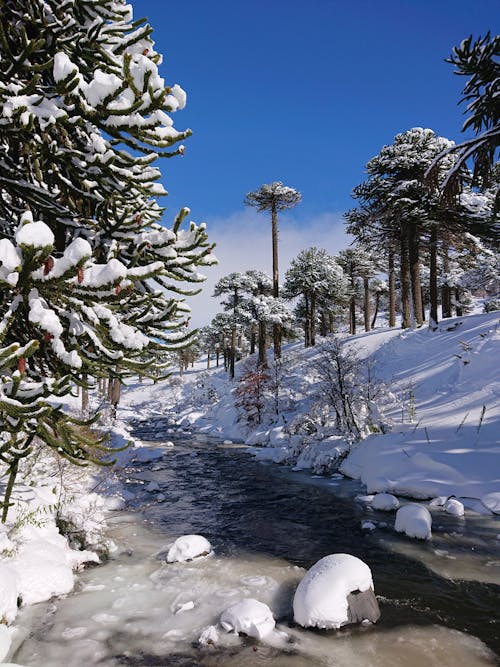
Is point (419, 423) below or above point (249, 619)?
above

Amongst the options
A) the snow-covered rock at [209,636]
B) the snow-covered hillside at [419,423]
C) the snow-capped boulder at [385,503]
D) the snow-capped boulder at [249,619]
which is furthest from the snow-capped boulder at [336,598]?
the snow-covered hillside at [419,423]

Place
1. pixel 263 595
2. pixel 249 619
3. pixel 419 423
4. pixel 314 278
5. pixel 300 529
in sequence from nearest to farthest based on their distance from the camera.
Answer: pixel 249 619 → pixel 263 595 → pixel 300 529 → pixel 419 423 → pixel 314 278

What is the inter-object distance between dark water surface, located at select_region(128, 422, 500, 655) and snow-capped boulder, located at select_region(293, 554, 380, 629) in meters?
0.29

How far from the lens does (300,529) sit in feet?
27.3

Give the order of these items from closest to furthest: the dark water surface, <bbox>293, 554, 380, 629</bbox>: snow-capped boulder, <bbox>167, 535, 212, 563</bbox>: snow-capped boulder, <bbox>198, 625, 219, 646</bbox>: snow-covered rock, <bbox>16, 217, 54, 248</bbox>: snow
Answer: <bbox>16, 217, 54, 248</bbox>: snow → <bbox>198, 625, 219, 646</bbox>: snow-covered rock → <bbox>293, 554, 380, 629</bbox>: snow-capped boulder → the dark water surface → <bbox>167, 535, 212, 563</bbox>: snow-capped boulder

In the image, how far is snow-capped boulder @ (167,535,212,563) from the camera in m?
6.74

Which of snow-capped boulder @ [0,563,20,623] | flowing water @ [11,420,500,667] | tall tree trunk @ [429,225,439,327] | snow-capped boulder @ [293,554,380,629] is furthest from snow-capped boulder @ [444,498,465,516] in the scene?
tall tree trunk @ [429,225,439,327]

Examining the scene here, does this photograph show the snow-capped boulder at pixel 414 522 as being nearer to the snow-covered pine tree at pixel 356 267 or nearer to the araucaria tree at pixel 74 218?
the araucaria tree at pixel 74 218

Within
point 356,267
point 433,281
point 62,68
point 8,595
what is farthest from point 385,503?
point 356,267

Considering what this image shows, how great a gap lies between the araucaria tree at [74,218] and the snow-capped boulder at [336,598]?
323cm

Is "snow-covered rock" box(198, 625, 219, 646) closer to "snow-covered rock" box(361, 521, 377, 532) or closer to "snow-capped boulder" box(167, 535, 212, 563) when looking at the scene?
"snow-capped boulder" box(167, 535, 212, 563)

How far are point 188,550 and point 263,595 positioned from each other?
177cm

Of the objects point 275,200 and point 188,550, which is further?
point 275,200

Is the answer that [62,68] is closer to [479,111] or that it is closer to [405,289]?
[479,111]
